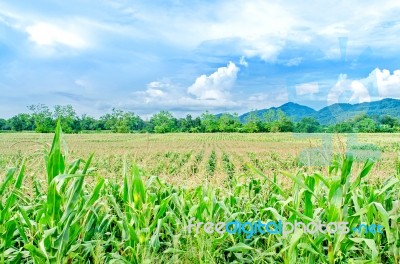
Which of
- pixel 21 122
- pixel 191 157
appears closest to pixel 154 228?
pixel 191 157

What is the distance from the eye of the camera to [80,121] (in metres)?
46.1

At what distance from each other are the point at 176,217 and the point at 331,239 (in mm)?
1059

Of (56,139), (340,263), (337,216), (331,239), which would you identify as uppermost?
(56,139)

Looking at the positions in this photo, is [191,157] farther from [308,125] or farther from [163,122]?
[163,122]

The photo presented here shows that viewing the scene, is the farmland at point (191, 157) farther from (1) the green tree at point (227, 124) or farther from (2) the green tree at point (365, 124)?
(1) the green tree at point (227, 124)

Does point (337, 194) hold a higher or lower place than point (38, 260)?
higher

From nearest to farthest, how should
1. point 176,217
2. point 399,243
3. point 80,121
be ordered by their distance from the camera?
1. point 399,243
2. point 176,217
3. point 80,121

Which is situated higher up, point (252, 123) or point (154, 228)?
point (252, 123)

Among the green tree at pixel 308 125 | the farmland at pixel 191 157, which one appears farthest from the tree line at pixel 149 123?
the green tree at pixel 308 125

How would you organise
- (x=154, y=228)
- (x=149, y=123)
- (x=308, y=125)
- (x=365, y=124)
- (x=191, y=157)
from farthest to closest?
(x=149, y=123), (x=191, y=157), (x=308, y=125), (x=365, y=124), (x=154, y=228)

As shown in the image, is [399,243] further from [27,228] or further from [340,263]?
[27,228]

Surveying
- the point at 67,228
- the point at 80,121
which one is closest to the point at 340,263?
the point at 67,228

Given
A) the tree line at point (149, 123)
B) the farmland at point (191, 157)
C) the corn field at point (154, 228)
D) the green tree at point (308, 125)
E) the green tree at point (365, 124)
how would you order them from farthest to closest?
the tree line at point (149, 123), the farmland at point (191, 157), the green tree at point (308, 125), the green tree at point (365, 124), the corn field at point (154, 228)

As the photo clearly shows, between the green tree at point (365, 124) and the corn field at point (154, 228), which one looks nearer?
the corn field at point (154, 228)
